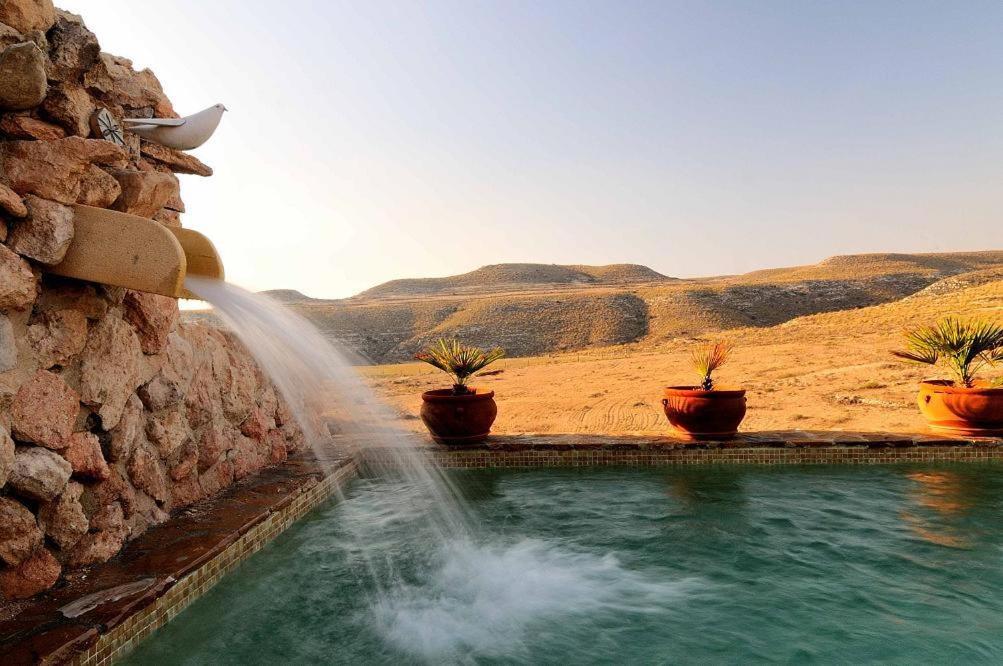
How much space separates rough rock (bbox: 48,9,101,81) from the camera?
3.69 meters

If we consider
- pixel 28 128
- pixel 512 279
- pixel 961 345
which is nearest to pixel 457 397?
pixel 28 128

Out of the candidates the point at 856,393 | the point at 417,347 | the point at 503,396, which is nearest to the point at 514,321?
the point at 417,347

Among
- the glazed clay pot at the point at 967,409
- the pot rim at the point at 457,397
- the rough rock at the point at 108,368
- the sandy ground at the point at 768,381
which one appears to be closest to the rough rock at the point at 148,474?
the rough rock at the point at 108,368

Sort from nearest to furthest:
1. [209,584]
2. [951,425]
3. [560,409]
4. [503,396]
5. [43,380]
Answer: [43,380], [209,584], [951,425], [560,409], [503,396]

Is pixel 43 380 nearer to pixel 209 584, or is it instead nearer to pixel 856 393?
pixel 209 584

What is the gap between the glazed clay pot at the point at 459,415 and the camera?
741 centimetres

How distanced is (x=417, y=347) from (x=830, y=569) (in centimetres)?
3707

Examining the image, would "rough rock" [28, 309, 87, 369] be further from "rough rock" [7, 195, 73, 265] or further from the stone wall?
"rough rock" [7, 195, 73, 265]

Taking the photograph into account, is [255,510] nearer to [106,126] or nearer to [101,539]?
[101,539]

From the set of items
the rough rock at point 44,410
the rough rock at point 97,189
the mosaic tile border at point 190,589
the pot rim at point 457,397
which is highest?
the rough rock at point 97,189

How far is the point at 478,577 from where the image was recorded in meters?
4.33

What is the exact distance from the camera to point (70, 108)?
3775mm

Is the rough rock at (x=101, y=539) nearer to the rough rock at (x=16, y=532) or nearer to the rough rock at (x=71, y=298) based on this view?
the rough rock at (x=16, y=532)

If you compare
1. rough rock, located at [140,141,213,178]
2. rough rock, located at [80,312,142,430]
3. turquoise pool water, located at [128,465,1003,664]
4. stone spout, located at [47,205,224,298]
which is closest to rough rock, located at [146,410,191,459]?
rough rock, located at [80,312,142,430]
